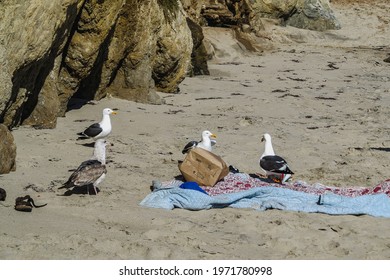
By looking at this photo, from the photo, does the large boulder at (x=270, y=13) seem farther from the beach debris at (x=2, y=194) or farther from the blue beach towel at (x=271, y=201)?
the beach debris at (x=2, y=194)

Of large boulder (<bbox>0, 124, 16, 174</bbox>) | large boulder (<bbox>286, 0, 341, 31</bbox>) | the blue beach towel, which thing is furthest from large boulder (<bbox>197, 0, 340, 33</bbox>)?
the blue beach towel

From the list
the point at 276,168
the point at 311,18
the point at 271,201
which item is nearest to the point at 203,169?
the point at 276,168

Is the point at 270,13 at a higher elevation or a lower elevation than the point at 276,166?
lower

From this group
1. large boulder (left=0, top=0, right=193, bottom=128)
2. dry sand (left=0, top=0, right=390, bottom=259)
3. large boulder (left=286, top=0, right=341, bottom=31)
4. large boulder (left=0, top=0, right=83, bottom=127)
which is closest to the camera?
dry sand (left=0, top=0, right=390, bottom=259)

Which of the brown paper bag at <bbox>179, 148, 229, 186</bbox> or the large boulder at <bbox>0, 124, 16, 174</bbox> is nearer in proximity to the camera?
the large boulder at <bbox>0, 124, 16, 174</bbox>

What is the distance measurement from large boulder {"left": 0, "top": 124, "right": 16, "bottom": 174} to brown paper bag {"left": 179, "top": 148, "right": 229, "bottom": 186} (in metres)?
2.02

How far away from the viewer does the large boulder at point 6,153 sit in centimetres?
928

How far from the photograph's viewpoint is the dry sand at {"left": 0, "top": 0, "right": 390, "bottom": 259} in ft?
24.0

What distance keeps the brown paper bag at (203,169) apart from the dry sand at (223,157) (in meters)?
0.55

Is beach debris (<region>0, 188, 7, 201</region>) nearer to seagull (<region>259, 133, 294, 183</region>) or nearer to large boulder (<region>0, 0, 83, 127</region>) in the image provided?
large boulder (<region>0, 0, 83, 127</region>)

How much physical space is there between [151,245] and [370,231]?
91.6 inches

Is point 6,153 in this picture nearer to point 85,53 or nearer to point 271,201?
point 271,201

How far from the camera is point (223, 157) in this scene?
1134cm

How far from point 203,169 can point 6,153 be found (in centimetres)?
235
